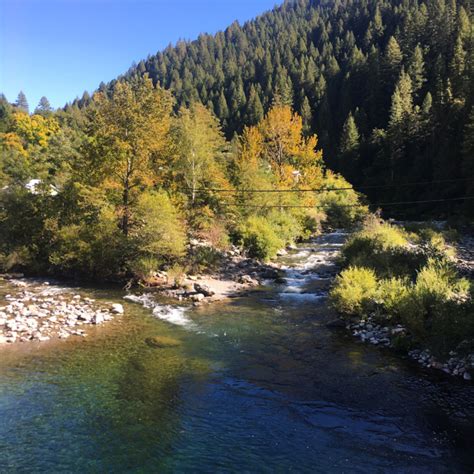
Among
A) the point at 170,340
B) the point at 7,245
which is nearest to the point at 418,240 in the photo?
the point at 170,340

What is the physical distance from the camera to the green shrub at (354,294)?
16.2 m

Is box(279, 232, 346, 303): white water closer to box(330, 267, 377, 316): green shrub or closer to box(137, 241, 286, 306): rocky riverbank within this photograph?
box(137, 241, 286, 306): rocky riverbank

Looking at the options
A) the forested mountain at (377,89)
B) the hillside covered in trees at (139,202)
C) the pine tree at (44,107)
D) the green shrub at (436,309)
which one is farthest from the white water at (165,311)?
the pine tree at (44,107)

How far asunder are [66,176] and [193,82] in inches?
5193

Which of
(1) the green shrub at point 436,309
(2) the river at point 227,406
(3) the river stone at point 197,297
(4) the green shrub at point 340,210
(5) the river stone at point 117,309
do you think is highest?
(4) the green shrub at point 340,210

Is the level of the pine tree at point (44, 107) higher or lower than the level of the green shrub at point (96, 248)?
higher

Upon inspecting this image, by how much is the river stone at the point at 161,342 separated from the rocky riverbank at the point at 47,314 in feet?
8.33

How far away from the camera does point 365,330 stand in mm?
15180

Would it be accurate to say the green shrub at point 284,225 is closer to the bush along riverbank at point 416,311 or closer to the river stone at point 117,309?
the bush along riverbank at point 416,311

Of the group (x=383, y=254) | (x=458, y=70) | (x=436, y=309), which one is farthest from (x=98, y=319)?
(x=458, y=70)

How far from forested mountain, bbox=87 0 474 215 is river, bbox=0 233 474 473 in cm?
4470

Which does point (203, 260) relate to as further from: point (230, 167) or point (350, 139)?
point (350, 139)

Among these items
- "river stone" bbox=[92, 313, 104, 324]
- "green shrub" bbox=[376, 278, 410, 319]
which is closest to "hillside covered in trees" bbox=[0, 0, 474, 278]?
"river stone" bbox=[92, 313, 104, 324]

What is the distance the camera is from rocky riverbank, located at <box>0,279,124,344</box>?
15.0m
